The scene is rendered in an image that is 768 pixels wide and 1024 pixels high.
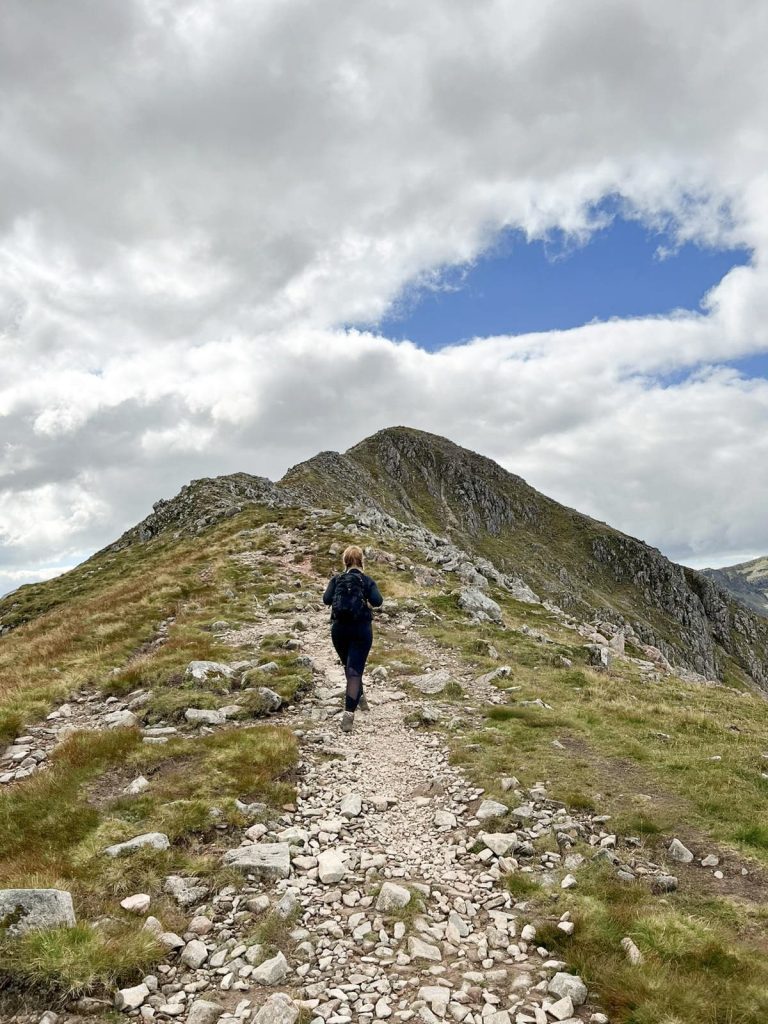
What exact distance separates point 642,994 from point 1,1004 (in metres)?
6.33

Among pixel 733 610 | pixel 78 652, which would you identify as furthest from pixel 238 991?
pixel 733 610

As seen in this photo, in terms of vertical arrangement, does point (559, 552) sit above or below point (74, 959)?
above

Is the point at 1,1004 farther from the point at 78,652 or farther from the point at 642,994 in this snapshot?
the point at 78,652

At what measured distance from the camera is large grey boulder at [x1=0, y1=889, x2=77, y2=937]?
21.2 feet

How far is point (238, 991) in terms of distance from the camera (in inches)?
242

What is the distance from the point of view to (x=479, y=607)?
29.6 meters

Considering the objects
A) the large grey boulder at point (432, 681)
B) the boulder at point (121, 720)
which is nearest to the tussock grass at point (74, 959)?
the boulder at point (121, 720)

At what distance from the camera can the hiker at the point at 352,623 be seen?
14.8 m

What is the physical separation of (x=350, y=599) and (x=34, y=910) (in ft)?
30.0

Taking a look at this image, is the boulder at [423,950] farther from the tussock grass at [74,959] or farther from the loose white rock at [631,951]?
the tussock grass at [74,959]

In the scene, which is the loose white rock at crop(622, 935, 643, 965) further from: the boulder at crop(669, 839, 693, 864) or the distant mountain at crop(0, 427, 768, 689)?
the distant mountain at crop(0, 427, 768, 689)

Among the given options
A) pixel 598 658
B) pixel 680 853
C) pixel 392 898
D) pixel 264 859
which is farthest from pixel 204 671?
pixel 598 658

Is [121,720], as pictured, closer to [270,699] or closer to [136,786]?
[270,699]

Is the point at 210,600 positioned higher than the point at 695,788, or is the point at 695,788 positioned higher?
the point at 210,600
